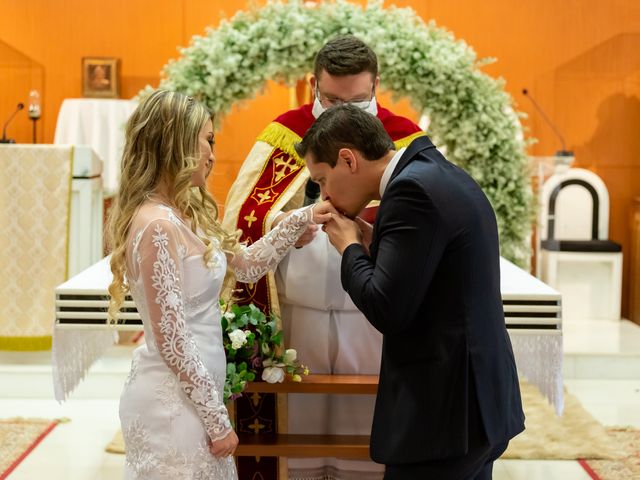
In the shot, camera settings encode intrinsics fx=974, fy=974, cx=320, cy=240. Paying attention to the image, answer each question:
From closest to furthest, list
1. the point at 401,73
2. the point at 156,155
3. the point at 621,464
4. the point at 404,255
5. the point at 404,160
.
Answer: the point at 404,255 → the point at 404,160 → the point at 156,155 → the point at 621,464 → the point at 401,73

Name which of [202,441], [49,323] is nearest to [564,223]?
[49,323]

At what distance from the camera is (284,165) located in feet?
10.9

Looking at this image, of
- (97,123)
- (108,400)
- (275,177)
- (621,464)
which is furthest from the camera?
(97,123)

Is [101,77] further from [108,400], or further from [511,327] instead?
[511,327]

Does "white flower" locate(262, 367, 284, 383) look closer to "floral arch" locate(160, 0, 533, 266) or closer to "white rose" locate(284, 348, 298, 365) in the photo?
"white rose" locate(284, 348, 298, 365)

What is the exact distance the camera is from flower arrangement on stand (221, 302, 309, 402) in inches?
117

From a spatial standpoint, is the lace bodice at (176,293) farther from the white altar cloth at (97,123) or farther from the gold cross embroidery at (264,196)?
the white altar cloth at (97,123)

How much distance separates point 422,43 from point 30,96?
4.79 m

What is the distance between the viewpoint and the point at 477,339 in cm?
221

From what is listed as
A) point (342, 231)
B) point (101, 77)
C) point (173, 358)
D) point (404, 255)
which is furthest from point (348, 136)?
point (101, 77)

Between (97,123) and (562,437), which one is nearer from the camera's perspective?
(562,437)

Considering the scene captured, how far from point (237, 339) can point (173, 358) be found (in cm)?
54

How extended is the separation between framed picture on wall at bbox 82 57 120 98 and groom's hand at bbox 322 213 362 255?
23.8 feet

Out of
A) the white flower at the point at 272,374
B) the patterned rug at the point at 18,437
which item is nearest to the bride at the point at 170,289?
the white flower at the point at 272,374
